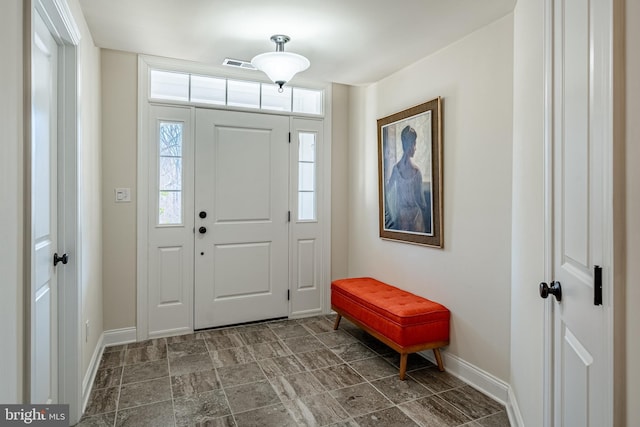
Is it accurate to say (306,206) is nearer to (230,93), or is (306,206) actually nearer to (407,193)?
(407,193)

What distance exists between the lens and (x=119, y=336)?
3.15 meters

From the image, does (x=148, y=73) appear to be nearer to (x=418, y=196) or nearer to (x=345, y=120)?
(x=345, y=120)

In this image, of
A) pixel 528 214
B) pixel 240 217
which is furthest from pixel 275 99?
pixel 528 214

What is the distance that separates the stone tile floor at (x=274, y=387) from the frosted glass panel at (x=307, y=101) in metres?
2.23

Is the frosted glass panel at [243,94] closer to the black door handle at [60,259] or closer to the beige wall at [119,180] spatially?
the beige wall at [119,180]

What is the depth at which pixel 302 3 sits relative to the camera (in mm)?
2158

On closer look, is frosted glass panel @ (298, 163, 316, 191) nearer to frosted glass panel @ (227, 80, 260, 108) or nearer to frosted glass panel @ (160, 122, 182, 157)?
frosted glass panel @ (227, 80, 260, 108)

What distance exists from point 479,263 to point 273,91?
2.49 metres

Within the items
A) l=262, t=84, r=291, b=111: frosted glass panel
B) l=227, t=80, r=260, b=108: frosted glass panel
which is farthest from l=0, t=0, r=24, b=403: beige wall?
l=262, t=84, r=291, b=111: frosted glass panel

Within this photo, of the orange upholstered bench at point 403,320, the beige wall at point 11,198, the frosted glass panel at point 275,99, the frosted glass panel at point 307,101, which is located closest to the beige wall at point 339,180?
the frosted glass panel at point 307,101

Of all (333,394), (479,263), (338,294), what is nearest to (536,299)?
(479,263)

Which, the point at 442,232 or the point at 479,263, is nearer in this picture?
the point at 479,263

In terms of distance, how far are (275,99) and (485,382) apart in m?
2.98

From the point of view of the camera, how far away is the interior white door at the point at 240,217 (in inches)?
136
